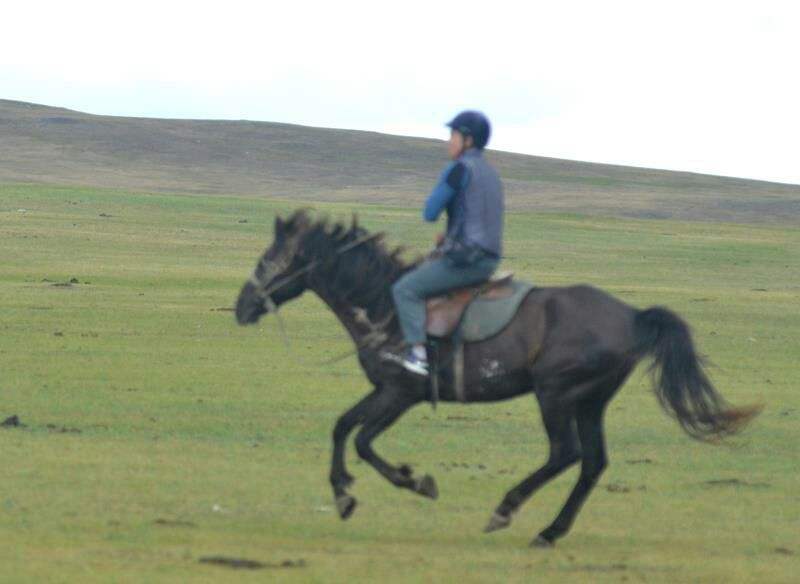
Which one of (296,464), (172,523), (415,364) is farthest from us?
(296,464)

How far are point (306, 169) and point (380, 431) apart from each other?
68.0 meters

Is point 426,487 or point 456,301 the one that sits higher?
point 456,301

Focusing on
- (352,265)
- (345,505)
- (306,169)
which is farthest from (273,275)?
(306,169)

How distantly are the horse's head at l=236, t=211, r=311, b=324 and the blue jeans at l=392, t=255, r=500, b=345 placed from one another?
816 millimetres

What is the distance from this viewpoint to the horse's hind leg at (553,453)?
1029cm

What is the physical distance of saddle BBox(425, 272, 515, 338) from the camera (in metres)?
10.6

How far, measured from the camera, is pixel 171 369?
18.5 meters

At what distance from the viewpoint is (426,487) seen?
10.4m

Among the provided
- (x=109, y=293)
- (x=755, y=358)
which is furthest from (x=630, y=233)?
(x=755, y=358)

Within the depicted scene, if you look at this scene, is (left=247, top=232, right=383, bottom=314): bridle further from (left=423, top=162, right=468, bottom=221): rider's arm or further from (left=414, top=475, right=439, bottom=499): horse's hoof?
(left=414, top=475, right=439, bottom=499): horse's hoof

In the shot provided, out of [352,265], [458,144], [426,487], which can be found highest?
[458,144]

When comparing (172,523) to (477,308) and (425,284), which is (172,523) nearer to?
(425,284)

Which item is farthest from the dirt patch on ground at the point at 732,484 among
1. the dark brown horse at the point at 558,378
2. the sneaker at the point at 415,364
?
the sneaker at the point at 415,364

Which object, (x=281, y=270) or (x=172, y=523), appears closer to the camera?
(x=172, y=523)
